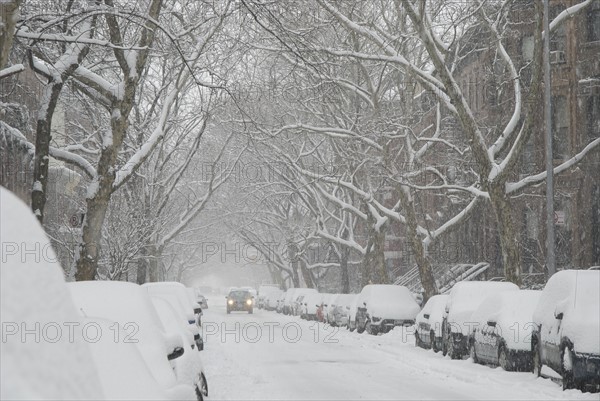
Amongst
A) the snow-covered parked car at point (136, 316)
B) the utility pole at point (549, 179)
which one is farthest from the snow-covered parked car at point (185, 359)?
the utility pole at point (549, 179)

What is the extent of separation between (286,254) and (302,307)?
2297 cm

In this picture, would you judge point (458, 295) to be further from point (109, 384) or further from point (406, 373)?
point (109, 384)

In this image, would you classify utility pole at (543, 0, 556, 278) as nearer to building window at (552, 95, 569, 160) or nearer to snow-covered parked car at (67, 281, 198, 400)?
snow-covered parked car at (67, 281, 198, 400)

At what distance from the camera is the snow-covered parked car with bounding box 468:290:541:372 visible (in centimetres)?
1825

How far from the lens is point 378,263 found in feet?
137

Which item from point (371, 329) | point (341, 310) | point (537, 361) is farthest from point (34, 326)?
point (341, 310)

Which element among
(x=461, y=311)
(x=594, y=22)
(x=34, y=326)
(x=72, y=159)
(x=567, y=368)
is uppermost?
(x=594, y=22)

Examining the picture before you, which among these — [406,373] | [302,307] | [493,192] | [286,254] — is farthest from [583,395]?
[286,254]

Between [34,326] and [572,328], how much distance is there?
1272cm

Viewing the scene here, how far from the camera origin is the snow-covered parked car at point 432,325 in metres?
24.2

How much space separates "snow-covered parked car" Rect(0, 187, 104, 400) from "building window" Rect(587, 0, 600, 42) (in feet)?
131

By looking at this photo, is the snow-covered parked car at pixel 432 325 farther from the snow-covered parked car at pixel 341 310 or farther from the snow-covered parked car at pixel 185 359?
the snow-covered parked car at pixel 341 310

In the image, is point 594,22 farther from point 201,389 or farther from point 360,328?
point 201,389

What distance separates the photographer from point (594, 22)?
1582 inches
